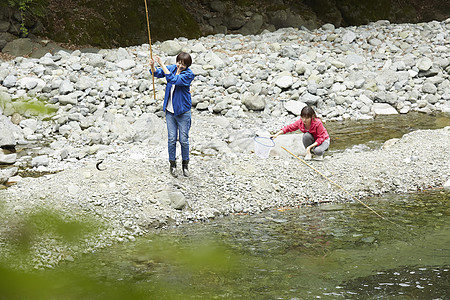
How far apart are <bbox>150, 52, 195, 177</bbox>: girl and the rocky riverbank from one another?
75 cm

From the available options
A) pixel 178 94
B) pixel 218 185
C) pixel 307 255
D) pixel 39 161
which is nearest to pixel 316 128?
pixel 218 185

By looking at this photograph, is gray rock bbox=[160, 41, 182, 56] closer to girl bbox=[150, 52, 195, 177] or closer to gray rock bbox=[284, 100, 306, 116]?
gray rock bbox=[284, 100, 306, 116]

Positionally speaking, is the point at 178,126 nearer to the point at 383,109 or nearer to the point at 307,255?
the point at 307,255

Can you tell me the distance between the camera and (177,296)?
439 centimetres

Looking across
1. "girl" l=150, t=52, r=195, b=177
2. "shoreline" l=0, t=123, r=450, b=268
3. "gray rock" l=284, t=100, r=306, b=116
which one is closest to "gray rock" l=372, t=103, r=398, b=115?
"gray rock" l=284, t=100, r=306, b=116

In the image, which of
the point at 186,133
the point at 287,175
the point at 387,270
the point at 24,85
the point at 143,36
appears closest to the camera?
the point at 387,270

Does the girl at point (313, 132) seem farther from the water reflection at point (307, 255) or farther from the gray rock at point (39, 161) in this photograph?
the gray rock at point (39, 161)

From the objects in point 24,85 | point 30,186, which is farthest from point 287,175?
point 24,85

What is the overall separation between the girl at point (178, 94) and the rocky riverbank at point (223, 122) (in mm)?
752

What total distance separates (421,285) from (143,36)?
601 inches

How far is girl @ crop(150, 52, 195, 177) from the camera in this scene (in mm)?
6332

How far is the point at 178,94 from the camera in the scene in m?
6.56

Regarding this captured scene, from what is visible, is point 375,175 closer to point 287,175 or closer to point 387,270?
point 287,175

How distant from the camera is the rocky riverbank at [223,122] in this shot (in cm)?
682
